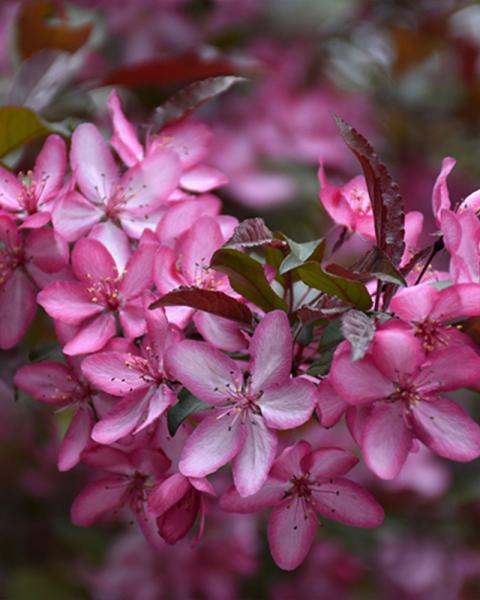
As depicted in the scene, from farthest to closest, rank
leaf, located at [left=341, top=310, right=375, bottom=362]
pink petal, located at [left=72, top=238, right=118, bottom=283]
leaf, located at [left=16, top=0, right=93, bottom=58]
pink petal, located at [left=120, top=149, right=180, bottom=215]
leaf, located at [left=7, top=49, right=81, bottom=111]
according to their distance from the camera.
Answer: leaf, located at [left=16, top=0, right=93, bottom=58]
leaf, located at [left=7, top=49, right=81, bottom=111]
pink petal, located at [left=120, top=149, right=180, bottom=215]
pink petal, located at [left=72, top=238, right=118, bottom=283]
leaf, located at [left=341, top=310, right=375, bottom=362]

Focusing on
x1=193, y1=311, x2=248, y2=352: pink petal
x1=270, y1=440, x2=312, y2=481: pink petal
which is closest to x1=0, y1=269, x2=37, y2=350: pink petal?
x1=193, y1=311, x2=248, y2=352: pink petal

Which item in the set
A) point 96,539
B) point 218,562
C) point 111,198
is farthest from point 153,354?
point 96,539

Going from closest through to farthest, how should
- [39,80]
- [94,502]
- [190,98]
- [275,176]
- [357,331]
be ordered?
[357,331] → [94,502] → [190,98] → [39,80] → [275,176]

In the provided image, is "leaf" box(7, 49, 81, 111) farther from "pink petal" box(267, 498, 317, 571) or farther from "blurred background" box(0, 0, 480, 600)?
"pink petal" box(267, 498, 317, 571)

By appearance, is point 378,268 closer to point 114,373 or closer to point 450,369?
point 450,369

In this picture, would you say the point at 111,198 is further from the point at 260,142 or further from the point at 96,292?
the point at 260,142

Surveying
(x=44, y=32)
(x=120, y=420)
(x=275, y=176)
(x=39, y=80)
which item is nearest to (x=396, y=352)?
(x=120, y=420)

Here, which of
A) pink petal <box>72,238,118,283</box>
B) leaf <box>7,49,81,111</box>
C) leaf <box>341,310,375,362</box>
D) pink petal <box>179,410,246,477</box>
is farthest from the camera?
leaf <box>7,49,81,111</box>
